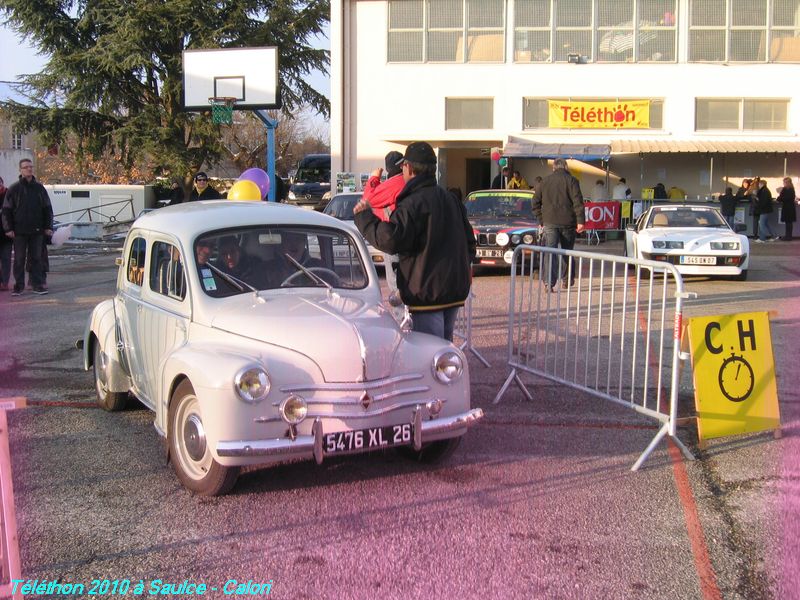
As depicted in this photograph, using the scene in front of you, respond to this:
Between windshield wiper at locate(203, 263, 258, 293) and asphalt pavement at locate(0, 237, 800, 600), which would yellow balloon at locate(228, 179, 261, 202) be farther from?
windshield wiper at locate(203, 263, 258, 293)

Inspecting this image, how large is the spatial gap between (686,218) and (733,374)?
1064 centimetres

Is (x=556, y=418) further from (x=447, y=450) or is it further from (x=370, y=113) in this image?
(x=370, y=113)

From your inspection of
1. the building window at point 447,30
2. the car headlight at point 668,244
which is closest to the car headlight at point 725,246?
the car headlight at point 668,244

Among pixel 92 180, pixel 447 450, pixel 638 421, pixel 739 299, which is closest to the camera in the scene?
pixel 447 450

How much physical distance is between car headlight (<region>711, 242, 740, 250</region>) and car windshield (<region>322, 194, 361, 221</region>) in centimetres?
637

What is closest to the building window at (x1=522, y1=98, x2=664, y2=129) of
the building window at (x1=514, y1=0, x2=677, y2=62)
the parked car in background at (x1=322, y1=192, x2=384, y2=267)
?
the building window at (x1=514, y1=0, x2=677, y2=62)

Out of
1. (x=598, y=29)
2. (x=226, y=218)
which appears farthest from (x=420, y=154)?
(x=598, y=29)

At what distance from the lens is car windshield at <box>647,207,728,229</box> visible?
15.7 meters

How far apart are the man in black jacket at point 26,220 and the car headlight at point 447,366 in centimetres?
978

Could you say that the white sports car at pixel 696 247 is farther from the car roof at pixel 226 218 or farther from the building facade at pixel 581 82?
the building facade at pixel 581 82

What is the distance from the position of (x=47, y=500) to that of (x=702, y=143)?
26510 millimetres

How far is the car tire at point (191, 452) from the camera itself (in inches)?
187

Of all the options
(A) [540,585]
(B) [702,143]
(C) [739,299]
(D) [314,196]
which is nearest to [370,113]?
(D) [314,196]

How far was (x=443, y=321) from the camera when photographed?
618 centimetres
